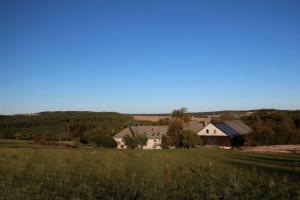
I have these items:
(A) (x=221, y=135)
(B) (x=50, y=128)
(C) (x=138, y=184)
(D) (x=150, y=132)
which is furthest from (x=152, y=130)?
(C) (x=138, y=184)

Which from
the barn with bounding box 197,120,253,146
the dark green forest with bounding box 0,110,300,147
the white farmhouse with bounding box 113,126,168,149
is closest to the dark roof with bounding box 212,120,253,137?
the barn with bounding box 197,120,253,146

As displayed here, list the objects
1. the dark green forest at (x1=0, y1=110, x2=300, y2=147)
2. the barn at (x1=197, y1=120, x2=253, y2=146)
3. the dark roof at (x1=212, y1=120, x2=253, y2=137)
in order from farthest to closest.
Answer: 1. the dark roof at (x1=212, y1=120, x2=253, y2=137)
2. the barn at (x1=197, y1=120, x2=253, y2=146)
3. the dark green forest at (x1=0, y1=110, x2=300, y2=147)

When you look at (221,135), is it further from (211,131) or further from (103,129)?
(103,129)

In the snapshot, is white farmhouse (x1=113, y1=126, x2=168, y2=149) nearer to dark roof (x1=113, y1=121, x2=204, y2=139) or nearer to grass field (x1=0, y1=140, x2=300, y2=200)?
dark roof (x1=113, y1=121, x2=204, y2=139)

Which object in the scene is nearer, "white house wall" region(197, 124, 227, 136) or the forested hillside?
"white house wall" region(197, 124, 227, 136)

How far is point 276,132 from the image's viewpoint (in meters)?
77.0

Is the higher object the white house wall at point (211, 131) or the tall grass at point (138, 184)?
the white house wall at point (211, 131)

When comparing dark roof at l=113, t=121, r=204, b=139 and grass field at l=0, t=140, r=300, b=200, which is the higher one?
dark roof at l=113, t=121, r=204, b=139

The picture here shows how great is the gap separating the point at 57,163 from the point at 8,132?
3417 inches

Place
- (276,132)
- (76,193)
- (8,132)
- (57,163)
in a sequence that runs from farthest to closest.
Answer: (8,132) < (276,132) < (57,163) < (76,193)

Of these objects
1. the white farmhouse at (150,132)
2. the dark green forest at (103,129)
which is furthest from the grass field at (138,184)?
the white farmhouse at (150,132)

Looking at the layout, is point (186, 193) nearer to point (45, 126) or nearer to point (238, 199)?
point (238, 199)

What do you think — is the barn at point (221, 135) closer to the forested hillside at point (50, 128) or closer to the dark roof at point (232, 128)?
the dark roof at point (232, 128)

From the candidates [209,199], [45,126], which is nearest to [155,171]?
[209,199]
